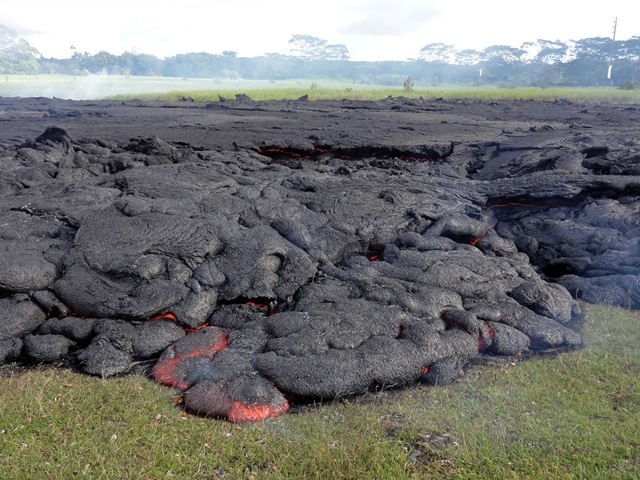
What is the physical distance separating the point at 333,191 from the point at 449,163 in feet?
18.7

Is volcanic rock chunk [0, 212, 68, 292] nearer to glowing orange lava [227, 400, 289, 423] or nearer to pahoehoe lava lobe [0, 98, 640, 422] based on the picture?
pahoehoe lava lobe [0, 98, 640, 422]

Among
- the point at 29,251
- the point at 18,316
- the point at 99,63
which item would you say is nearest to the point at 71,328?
the point at 18,316

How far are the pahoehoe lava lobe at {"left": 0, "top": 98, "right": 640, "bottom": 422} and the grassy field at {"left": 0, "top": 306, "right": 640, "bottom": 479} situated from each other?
29 cm

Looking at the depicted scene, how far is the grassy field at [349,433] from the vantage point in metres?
4.32

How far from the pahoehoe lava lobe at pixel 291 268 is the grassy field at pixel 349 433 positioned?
290 millimetres

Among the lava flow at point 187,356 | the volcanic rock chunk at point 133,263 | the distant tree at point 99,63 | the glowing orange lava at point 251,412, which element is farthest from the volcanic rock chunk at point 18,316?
the distant tree at point 99,63

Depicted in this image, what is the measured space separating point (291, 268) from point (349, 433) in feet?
9.17

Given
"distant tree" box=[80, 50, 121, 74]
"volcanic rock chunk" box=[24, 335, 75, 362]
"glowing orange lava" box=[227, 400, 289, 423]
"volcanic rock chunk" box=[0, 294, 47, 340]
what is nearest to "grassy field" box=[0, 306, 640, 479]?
"glowing orange lava" box=[227, 400, 289, 423]

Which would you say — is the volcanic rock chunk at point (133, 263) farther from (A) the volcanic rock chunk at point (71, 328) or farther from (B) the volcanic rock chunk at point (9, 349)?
(B) the volcanic rock chunk at point (9, 349)

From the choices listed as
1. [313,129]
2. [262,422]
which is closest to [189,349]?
[262,422]

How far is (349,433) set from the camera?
478cm

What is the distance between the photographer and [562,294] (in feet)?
24.5

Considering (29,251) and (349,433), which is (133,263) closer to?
(29,251)

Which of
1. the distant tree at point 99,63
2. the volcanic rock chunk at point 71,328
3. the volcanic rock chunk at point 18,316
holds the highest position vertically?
the distant tree at point 99,63
